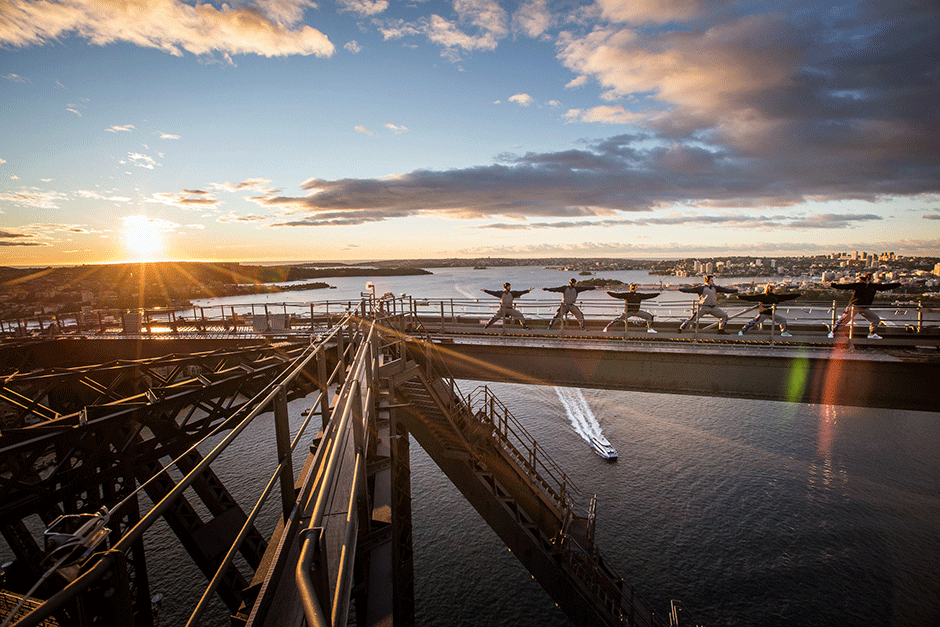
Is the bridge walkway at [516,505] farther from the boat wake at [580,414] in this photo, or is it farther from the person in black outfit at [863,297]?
the boat wake at [580,414]

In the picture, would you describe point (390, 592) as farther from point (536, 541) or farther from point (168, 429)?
point (536, 541)

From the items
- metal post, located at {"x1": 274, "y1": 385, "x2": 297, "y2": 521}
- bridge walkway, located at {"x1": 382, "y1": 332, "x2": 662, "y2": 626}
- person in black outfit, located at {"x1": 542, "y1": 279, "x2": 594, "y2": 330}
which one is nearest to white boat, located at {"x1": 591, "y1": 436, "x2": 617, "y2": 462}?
person in black outfit, located at {"x1": 542, "y1": 279, "x2": 594, "y2": 330}

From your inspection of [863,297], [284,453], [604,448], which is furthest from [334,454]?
[604,448]

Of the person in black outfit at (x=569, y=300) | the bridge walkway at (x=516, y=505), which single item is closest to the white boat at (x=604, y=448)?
the person in black outfit at (x=569, y=300)

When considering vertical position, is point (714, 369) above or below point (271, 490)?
above

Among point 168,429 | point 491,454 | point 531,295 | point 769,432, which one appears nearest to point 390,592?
point 168,429

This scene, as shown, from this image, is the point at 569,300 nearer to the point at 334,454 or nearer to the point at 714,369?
the point at 714,369

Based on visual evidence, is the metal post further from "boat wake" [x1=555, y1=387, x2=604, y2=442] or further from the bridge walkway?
"boat wake" [x1=555, y1=387, x2=604, y2=442]
